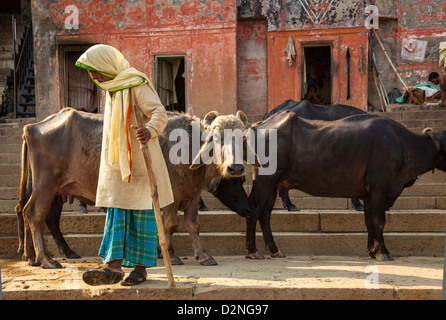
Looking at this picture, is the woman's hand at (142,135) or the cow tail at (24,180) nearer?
the woman's hand at (142,135)

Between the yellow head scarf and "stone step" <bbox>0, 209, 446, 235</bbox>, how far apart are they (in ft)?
8.80

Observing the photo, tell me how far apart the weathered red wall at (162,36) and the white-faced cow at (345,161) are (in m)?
8.77

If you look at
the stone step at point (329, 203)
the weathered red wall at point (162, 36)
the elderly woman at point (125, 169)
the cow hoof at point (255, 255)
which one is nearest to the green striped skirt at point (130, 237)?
the elderly woman at point (125, 169)

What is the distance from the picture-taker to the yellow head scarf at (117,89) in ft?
17.0

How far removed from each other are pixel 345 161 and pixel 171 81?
1045 cm

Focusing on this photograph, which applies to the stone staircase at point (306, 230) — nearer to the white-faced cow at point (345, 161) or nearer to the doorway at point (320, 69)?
the white-faced cow at point (345, 161)

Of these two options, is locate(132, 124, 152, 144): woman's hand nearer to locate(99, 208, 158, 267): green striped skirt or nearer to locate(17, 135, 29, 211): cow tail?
locate(99, 208, 158, 267): green striped skirt

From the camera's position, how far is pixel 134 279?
17.3 feet

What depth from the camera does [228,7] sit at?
1586 centimetres

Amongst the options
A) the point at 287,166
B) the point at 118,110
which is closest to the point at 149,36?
the point at 287,166

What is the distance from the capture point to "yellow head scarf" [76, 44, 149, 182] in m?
5.19

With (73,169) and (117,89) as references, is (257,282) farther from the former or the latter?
(73,169)

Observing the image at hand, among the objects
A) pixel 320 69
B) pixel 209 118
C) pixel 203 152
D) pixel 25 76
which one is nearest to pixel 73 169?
pixel 203 152
